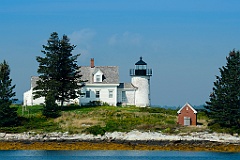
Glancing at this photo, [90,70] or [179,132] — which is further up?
[90,70]

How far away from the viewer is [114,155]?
46.9m

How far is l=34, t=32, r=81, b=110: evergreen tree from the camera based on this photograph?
2402 inches

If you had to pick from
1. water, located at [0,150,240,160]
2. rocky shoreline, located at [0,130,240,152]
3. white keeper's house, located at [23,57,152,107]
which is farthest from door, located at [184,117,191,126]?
white keeper's house, located at [23,57,152,107]

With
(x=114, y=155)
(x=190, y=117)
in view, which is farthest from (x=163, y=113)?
(x=114, y=155)

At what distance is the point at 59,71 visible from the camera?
61969mm

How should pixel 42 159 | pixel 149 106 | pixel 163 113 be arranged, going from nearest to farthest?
pixel 42 159 → pixel 163 113 → pixel 149 106

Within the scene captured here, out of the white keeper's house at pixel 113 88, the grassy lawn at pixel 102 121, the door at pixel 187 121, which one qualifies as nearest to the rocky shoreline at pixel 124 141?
the grassy lawn at pixel 102 121

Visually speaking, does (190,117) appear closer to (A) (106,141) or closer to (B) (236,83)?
(B) (236,83)

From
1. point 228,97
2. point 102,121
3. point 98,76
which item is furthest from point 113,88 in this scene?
point 228,97

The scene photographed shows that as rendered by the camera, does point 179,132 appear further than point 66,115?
No

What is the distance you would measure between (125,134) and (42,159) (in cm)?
813

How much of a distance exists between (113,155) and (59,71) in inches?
674

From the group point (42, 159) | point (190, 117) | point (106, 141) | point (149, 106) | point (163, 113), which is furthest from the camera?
point (149, 106)

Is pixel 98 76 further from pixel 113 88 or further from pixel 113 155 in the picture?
pixel 113 155
